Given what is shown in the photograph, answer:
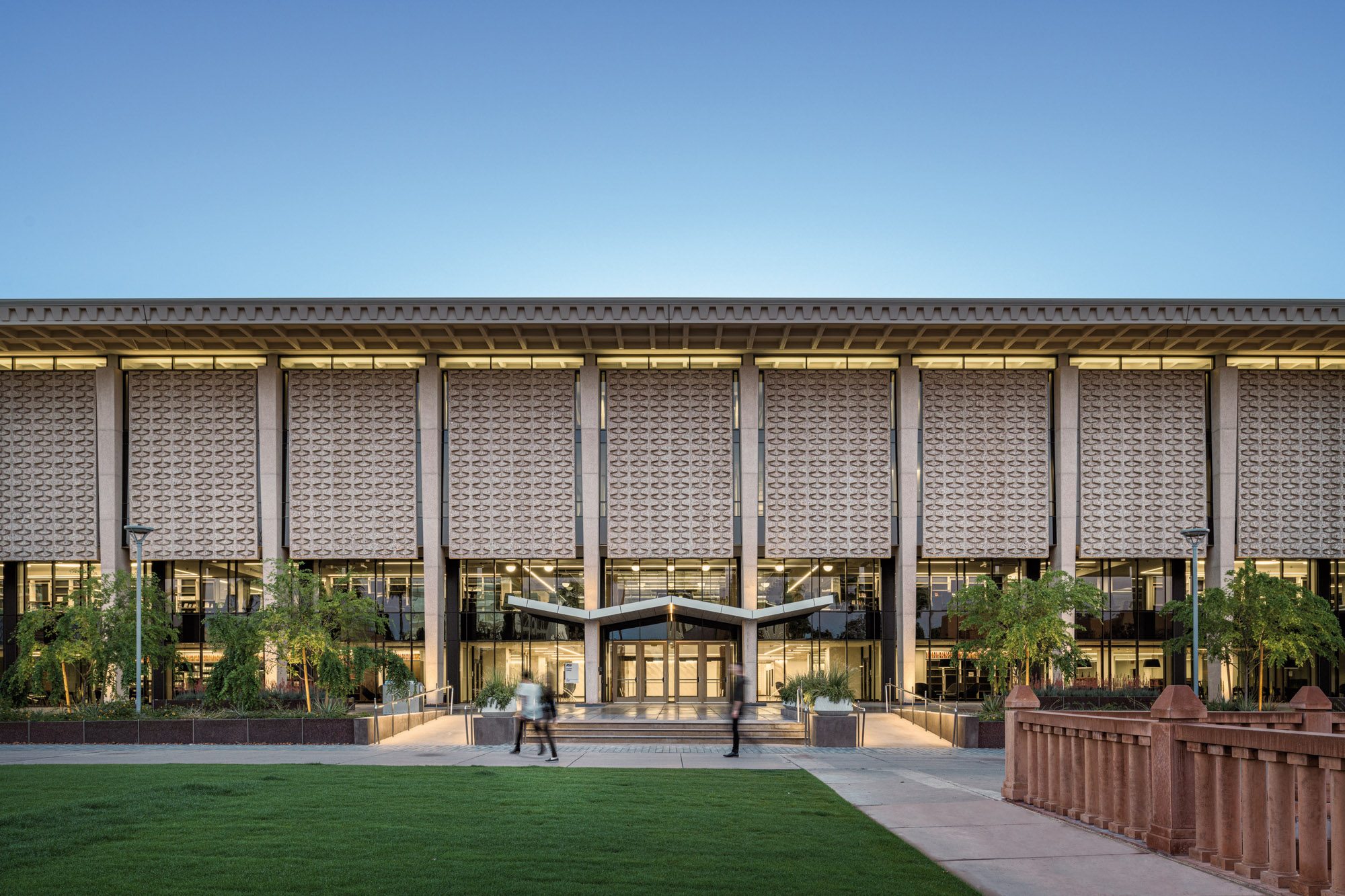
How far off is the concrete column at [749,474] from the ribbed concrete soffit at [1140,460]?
40.8 feet

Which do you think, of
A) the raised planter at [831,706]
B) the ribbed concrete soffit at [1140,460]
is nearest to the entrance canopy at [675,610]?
the raised planter at [831,706]

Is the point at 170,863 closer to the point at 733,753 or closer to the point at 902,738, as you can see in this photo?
the point at 733,753

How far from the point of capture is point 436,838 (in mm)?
10211

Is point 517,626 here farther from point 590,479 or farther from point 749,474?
point 749,474

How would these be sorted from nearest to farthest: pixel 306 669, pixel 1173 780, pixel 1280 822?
pixel 1280 822, pixel 1173 780, pixel 306 669

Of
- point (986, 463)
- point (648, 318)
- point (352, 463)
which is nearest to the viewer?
point (648, 318)

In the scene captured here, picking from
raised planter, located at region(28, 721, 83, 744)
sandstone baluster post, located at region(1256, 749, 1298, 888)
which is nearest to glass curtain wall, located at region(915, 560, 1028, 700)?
raised planter, located at region(28, 721, 83, 744)

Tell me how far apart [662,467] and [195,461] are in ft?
58.1

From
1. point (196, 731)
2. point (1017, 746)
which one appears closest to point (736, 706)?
point (1017, 746)

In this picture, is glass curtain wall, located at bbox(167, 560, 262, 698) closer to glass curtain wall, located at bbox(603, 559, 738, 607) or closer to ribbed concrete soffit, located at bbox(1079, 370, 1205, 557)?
glass curtain wall, located at bbox(603, 559, 738, 607)

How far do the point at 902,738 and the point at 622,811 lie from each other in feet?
60.8

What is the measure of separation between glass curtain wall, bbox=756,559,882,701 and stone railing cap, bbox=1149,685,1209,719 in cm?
2963

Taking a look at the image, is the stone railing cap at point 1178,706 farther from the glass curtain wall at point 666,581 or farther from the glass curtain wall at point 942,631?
the glass curtain wall at point 666,581

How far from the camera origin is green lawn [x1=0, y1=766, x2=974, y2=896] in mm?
8273
